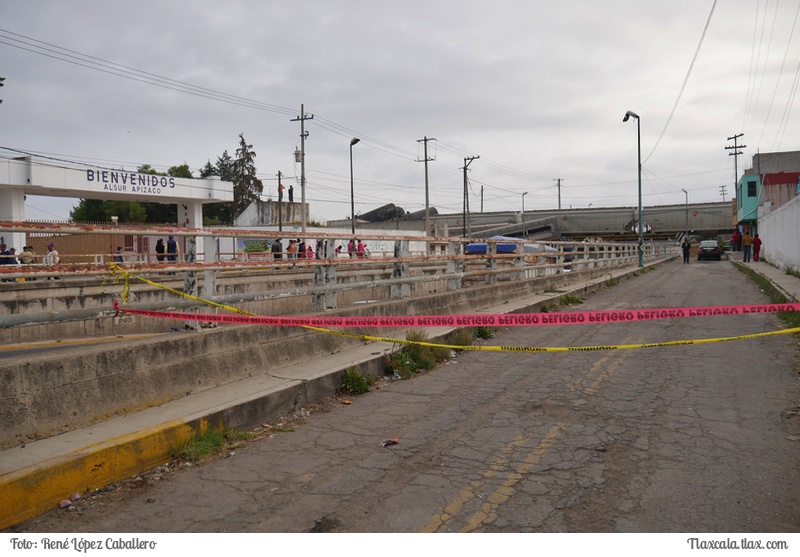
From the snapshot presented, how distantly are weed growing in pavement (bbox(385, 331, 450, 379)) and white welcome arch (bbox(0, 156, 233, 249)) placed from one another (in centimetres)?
2459

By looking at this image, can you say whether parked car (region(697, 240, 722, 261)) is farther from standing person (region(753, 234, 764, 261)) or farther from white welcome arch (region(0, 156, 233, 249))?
white welcome arch (region(0, 156, 233, 249))

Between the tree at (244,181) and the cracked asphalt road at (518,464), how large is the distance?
8825 centimetres

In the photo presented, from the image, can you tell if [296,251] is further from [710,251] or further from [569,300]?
[710,251]

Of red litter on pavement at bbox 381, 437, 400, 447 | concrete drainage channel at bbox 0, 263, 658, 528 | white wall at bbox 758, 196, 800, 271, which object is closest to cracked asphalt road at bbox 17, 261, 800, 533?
red litter on pavement at bbox 381, 437, 400, 447

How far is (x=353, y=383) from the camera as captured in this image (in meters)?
7.48

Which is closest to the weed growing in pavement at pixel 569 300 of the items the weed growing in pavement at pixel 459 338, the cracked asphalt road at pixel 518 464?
the weed growing in pavement at pixel 459 338

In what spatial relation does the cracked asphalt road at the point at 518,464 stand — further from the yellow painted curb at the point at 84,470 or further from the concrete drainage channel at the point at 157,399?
the concrete drainage channel at the point at 157,399

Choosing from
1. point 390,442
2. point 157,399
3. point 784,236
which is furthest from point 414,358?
point 784,236

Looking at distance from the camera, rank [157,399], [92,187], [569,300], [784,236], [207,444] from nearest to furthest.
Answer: [207,444], [157,399], [569,300], [784,236], [92,187]

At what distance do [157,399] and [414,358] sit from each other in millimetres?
3768

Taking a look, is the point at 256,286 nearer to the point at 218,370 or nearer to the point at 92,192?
the point at 218,370

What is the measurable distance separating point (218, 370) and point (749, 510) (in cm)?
494

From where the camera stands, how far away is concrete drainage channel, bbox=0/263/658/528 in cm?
443

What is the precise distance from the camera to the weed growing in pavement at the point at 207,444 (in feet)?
17.1
